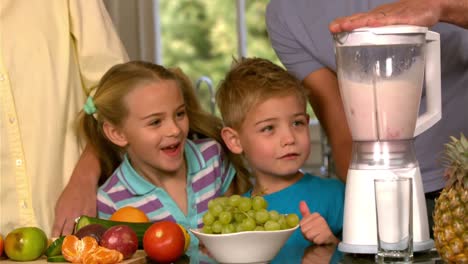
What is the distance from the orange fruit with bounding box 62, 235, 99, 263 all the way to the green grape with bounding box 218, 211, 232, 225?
0.77 ft

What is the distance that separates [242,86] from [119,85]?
370 millimetres

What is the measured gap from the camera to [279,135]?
6.91ft

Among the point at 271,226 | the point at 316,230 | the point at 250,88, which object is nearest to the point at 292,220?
the point at 271,226

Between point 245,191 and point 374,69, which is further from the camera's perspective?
point 245,191

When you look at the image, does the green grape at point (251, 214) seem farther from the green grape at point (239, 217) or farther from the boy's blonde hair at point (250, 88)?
the boy's blonde hair at point (250, 88)

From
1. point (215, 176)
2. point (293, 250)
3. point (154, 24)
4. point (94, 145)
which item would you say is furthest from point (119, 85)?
point (154, 24)

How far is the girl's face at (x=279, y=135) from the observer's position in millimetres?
2105

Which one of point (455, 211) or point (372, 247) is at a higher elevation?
point (455, 211)

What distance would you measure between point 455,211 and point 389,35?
31 cm

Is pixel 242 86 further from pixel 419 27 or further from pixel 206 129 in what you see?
pixel 419 27

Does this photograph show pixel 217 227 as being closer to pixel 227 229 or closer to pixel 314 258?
pixel 227 229

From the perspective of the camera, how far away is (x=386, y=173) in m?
1.59

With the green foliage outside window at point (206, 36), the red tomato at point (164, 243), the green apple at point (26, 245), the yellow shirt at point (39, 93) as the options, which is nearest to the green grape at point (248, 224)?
the red tomato at point (164, 243)

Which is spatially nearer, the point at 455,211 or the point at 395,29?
the point at 455,211
